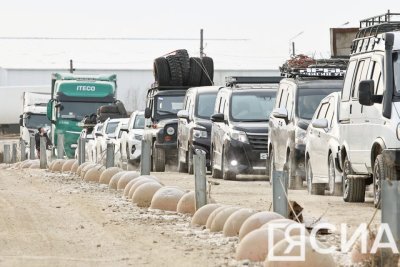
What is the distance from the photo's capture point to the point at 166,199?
19641 mm

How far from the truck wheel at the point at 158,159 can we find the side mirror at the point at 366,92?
1737 cm

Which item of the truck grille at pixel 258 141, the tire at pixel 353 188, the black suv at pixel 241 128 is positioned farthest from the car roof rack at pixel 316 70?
the tire at pixel 353 188

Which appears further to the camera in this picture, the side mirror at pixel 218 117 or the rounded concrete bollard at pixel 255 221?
the side mirror at pixel 218 117

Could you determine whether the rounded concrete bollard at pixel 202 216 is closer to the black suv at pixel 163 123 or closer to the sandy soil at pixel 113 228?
the sandy soil at pixel 113 228

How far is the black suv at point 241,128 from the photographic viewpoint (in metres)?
27.8

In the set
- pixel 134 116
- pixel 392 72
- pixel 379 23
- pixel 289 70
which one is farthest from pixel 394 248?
pixel 134 116

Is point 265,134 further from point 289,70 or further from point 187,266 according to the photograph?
point 187,266

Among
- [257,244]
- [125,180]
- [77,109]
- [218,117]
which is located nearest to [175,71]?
[218,117]

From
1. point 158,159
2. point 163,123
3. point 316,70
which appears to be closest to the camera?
point 316,70

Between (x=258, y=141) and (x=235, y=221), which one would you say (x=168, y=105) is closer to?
(x=258, y=141)

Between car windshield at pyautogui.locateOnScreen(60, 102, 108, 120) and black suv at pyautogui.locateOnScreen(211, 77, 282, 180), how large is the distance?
77.2ft

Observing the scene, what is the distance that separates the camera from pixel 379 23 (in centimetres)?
1948

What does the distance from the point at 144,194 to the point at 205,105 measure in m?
11.5

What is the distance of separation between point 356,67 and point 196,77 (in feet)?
63.2
